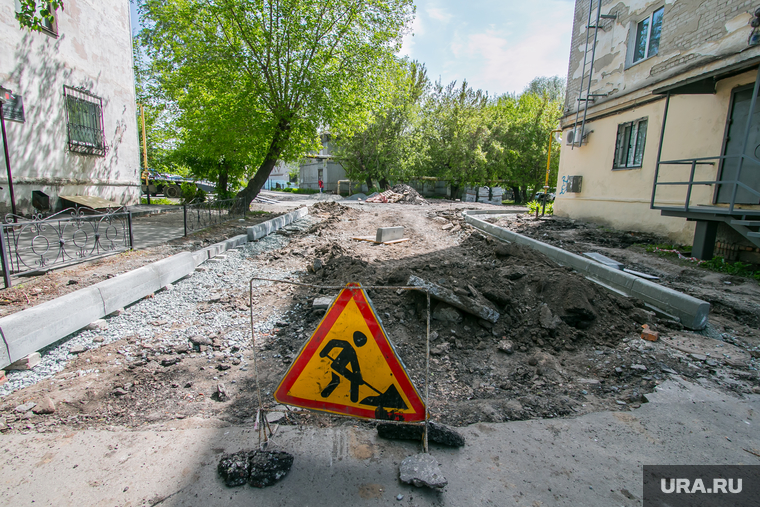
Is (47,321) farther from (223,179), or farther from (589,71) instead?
(589,71)

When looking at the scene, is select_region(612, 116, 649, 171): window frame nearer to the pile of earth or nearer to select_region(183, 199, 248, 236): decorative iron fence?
the pile of earth

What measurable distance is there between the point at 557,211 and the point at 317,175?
2869cm

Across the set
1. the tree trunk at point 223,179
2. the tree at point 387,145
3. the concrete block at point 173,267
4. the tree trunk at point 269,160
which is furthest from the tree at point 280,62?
the tree at point 387,145

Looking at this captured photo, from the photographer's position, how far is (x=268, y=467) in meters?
2.18

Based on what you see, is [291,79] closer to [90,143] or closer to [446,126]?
[90,143]

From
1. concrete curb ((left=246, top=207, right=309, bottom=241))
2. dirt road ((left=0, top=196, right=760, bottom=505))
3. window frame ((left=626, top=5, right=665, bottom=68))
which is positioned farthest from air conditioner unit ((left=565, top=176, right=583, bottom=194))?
concrete curb ((left=246, top=207, right=309, bottom=241))

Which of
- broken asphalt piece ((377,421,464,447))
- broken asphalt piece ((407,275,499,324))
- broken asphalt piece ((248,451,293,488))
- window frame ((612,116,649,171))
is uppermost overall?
window frame ((612,116,649,171))

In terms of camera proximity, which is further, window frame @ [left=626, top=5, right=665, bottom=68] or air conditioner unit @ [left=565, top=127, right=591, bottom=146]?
air conditioner unit @ [left=565, top=127, right=591, bottom=146]

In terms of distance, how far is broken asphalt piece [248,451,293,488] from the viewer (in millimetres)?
2113

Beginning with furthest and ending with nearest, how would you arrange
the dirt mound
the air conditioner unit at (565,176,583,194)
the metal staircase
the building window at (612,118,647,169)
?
the dirt mound, the air conditioner unit at (565,176,583,194), the metal staircase, the building window at (612,118,647,169)

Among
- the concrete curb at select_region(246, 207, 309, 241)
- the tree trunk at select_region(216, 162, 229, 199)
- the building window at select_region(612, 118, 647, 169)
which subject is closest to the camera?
the concrete curb at select_region(246, 207, 309, 241)

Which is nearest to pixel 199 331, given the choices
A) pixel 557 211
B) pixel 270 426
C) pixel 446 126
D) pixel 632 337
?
pixel 270 426

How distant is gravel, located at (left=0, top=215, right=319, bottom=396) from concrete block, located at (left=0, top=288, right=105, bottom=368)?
120 millimetres

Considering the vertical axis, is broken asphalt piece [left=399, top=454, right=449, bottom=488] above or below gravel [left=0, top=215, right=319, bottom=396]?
above
